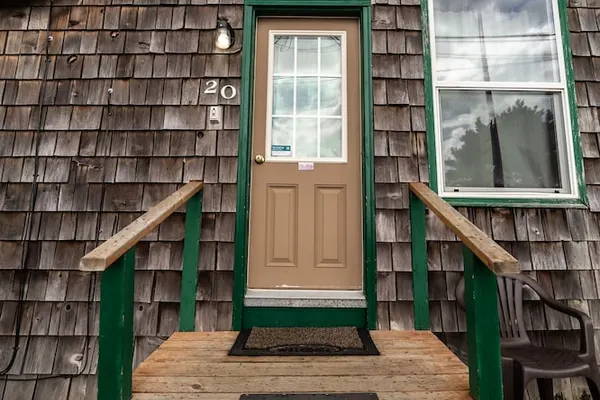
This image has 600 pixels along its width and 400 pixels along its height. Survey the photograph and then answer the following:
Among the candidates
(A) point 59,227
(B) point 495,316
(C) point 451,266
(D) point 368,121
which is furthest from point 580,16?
(A) point 59,227

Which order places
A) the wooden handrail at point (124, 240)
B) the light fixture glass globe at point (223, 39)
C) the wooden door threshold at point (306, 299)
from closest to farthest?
1. the wooden handrail at point (124, 240)
2. the wooden door threshold at point (306, 299)
3. the light fixture glass globe at point (223, 39)

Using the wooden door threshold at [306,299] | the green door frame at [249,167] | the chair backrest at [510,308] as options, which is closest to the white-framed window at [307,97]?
the green door frame at [249,167]

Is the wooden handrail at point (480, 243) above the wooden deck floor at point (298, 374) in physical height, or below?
above

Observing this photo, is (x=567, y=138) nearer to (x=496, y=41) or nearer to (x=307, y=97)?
(x=496, y=41)

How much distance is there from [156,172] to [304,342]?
140cm

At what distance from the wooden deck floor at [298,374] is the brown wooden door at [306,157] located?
2.19 ft

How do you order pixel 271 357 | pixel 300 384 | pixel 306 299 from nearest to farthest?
pixel 300 384
pixel 271 357
pixel 306 299

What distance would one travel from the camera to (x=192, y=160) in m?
2.43

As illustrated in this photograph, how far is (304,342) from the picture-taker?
1965mm

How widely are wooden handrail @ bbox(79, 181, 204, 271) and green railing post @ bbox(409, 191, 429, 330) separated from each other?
1.31m

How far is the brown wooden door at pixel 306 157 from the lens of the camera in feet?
7.89

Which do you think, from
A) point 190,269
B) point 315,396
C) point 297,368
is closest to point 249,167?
point 190,269

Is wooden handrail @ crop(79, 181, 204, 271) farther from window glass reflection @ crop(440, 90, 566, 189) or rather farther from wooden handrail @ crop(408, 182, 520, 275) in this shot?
window glass reflection @ crop(440, 90, 566, 189)

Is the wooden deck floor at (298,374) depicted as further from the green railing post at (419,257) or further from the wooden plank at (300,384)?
the green railing post at (419,257)
